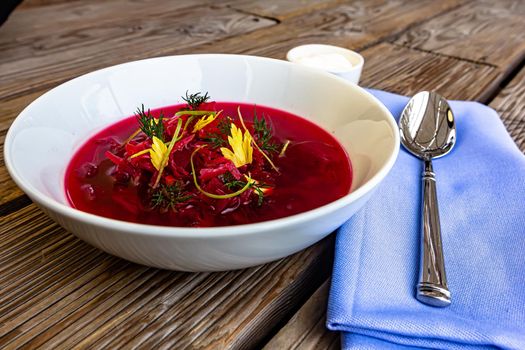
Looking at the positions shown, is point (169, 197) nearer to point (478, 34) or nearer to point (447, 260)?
point (447, 260)

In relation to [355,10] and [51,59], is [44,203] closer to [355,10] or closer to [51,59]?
[51,59]

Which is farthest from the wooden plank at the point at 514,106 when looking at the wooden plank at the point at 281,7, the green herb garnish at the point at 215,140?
the wooden plank at the point at 281,7

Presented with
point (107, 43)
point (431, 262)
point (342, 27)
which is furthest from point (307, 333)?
point (342, 27)

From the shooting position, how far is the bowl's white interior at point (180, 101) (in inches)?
31.0

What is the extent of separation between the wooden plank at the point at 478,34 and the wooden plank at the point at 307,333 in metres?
1.31

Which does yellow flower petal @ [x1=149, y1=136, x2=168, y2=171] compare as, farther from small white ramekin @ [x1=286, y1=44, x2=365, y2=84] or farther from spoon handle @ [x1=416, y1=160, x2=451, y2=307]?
small white ramekin @ [x1=286, y1=44, x2=365, y2=84]

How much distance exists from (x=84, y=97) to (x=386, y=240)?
25.5 inches

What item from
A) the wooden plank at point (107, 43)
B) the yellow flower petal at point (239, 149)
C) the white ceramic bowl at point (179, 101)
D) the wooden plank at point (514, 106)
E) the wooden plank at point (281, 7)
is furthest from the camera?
the wooden plank at point (281, 7)

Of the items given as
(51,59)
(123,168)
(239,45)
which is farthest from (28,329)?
(239,45)

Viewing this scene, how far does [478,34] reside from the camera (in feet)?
6.41

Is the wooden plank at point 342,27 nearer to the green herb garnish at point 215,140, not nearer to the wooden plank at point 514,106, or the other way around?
the wooden plank at point 514,106

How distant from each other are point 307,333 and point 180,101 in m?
0.64

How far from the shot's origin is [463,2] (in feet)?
8.00

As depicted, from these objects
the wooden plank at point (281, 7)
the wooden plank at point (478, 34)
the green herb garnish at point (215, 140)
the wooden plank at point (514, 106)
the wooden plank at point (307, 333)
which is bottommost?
the wooden plank at point (281, 7)
